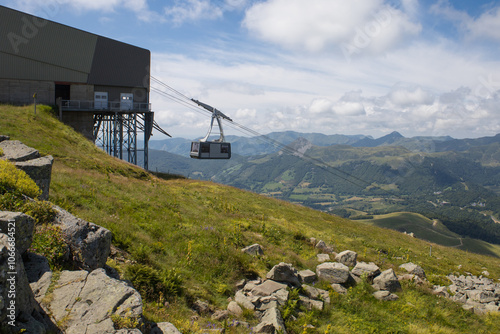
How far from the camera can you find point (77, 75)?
167 feet

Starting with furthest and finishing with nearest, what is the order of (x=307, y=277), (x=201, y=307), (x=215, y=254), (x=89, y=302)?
(x=307, y=277)
(x=215, y=254)
(x=201, y=307)
(x=89, y=302)

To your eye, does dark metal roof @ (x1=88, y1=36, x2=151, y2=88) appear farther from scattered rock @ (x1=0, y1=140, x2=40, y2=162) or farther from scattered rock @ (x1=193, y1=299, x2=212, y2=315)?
scattered rock @ (x1=193, y1=299, x2=212, y2=315)

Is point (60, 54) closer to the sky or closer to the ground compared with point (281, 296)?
closer to the sky

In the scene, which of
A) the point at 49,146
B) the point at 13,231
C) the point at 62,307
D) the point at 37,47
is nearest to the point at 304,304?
the point at 62,307

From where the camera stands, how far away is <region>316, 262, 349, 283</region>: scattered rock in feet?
52.8

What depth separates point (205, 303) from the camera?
1148cm

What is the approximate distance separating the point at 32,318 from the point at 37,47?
52.7 meters

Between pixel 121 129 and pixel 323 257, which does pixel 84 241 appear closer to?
pixel 323 257

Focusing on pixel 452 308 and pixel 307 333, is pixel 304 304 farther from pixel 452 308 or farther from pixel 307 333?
pixel 452 308

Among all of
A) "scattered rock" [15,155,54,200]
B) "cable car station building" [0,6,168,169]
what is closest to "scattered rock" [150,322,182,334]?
"scattered rock" [15,155,54,200]

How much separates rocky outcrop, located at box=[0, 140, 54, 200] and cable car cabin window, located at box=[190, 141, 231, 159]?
87.1ft

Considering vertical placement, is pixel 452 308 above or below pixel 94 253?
below

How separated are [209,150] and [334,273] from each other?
2685cm

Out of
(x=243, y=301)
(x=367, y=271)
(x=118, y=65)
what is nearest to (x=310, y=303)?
(x=243, y=301)
